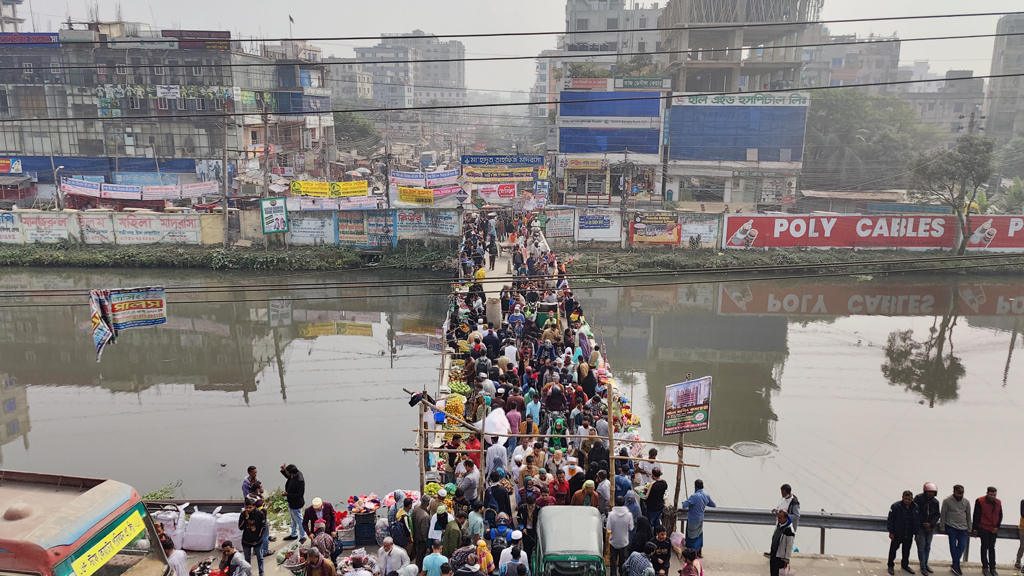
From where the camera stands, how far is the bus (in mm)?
5594

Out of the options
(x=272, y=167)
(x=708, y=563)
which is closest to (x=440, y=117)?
(x=272, y=167)

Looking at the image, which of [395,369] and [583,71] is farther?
[583,71]

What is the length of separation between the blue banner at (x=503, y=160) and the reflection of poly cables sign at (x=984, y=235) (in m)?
19.6

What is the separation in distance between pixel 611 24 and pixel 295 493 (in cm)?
8843

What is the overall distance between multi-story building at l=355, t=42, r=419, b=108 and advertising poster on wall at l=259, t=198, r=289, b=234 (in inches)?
3447

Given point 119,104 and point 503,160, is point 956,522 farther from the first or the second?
point 119,104

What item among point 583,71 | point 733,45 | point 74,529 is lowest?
point 74,529

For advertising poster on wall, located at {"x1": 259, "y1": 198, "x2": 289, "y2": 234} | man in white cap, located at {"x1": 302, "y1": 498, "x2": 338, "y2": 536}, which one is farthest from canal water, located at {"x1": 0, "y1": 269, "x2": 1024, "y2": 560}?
man in white cap, located at {"x1": 302, "y1": 498, "x2": 338, "y2": 536}

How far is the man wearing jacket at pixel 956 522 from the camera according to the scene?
8023 millimetres

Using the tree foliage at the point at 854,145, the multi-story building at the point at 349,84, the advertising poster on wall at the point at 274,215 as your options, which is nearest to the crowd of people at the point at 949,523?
the advertising poster on wall at the point at 274,215

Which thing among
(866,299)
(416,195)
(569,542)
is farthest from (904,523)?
(416,195)

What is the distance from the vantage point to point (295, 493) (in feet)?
27.9

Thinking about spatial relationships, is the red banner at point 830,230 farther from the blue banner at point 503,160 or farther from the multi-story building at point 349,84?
the multi-story building at point 349,84

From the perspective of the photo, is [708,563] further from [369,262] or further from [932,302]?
[369,262]
